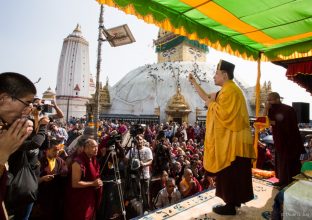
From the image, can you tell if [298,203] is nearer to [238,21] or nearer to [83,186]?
[83,186]

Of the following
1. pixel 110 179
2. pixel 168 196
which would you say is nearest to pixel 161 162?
pixel 168 196

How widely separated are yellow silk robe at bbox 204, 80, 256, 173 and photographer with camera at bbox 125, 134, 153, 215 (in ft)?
7.82

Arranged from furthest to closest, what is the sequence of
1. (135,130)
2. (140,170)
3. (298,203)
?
(140,170)
(135,130)
(298,203)

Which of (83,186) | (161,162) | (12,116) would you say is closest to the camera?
(12,116)

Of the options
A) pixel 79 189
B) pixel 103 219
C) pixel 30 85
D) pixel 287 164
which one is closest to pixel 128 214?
pixel 103 219

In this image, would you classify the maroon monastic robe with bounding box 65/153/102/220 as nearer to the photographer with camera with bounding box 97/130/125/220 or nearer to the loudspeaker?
the photographer with camera with bounding box 97/130/125/220

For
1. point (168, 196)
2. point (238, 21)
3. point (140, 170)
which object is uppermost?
point (238, 21)

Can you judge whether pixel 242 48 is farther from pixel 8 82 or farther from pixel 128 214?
pixel 8 82

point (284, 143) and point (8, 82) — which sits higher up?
point (8, 82)

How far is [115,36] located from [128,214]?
4.81m

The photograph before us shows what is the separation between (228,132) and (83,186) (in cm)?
215

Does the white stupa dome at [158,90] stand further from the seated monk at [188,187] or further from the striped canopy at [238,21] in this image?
the striped canopy at [238,21]

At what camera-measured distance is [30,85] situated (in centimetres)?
153

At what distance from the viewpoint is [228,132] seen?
3.01 metres
